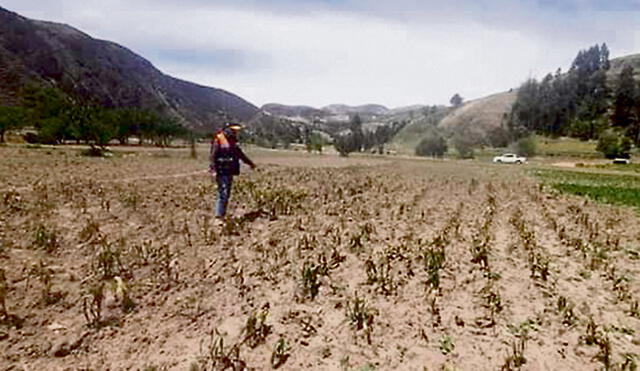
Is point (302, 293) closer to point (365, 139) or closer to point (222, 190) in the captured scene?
point (222, 190)

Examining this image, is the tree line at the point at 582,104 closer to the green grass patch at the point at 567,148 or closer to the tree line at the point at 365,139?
the green grass patch at the point at 567,148

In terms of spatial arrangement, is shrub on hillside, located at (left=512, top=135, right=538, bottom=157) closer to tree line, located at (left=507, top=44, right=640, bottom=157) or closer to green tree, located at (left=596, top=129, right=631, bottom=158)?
green tree, located at (left=596, top=129, right=631, bottom=158)

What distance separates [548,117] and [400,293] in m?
160

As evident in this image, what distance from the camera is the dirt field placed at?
16.9ft

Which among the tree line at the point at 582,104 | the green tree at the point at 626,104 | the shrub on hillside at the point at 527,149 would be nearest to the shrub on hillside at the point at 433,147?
the shrub on hillside at the point at 527,149

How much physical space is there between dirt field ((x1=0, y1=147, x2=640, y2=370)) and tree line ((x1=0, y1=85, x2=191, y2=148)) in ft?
134

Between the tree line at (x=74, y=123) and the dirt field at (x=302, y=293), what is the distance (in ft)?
134

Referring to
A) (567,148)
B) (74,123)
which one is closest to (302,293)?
(74,123)

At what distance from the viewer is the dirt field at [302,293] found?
516 cm

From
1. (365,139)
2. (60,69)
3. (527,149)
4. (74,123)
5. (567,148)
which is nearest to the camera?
(74,123)

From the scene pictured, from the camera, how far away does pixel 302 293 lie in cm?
684

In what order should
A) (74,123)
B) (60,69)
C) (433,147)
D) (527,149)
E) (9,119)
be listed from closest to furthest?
(9,119) < (74,123) < (527,149) < (433,147) < (60,69)

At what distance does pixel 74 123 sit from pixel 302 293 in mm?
62840

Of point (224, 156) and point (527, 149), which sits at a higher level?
point (224, 156)
